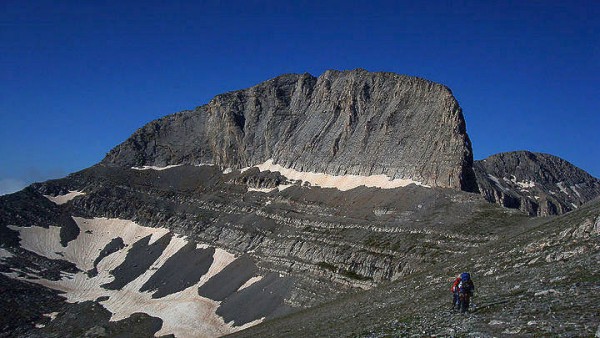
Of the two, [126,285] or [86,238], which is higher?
[86,238]

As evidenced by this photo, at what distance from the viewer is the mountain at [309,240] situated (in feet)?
185

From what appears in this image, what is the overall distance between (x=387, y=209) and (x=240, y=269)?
3974cm

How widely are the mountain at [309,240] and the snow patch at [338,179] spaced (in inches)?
23.2

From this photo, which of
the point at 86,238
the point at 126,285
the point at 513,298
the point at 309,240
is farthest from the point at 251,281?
the point at 513,298

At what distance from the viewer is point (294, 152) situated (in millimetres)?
191500

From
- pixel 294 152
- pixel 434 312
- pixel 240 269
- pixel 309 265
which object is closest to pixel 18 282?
pixel 240 269

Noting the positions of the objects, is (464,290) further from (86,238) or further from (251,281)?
(86,238)

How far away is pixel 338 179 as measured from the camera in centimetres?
16812

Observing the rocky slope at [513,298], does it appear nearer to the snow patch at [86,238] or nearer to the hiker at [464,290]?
the hiker at [464,290]

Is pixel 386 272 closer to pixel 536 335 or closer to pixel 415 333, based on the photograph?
pixel 415 333

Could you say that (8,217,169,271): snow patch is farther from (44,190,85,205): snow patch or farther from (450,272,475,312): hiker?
(450,272,475,312): hiker

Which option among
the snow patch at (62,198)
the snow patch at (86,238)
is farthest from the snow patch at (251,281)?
the snow patch at (62,198)

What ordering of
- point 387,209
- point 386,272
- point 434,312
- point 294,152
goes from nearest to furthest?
1. point 434,312
2. point 386,272
3. point 387,209
4. point 294,152

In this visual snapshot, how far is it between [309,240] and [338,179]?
42834 mm
